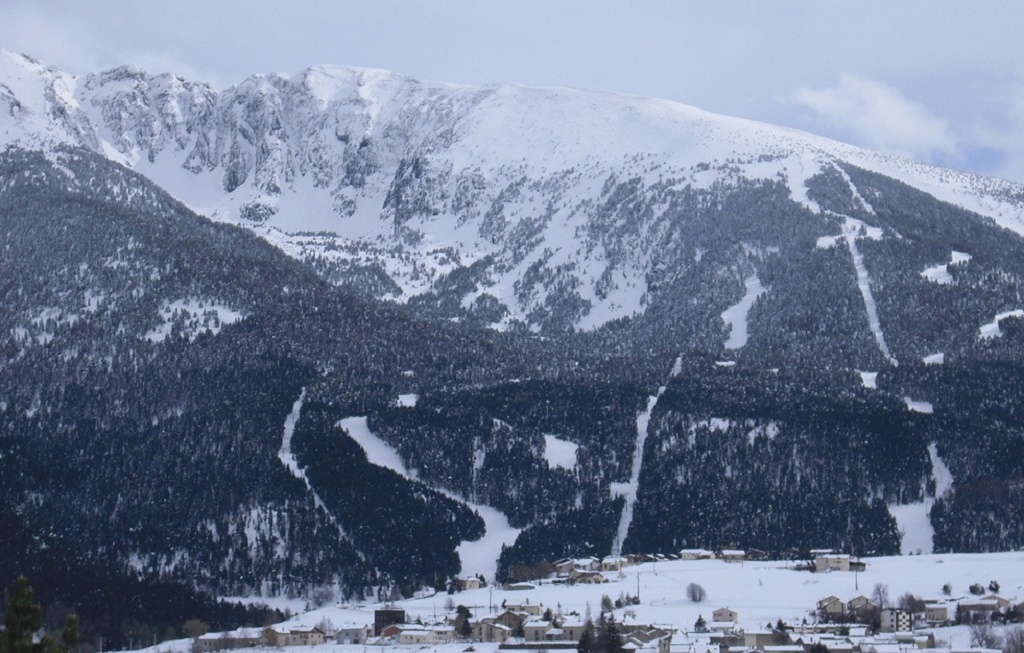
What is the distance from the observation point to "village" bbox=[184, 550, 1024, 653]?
141375 millimetres

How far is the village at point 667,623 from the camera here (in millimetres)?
141375

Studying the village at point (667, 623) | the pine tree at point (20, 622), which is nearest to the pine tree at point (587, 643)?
the village at point (667, 623)

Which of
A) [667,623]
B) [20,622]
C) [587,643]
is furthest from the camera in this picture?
[667,623]

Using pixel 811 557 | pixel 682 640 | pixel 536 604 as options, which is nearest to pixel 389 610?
pixel 536 604

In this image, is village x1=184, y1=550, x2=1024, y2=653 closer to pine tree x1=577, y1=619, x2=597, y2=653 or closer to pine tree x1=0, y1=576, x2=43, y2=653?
pine tree x1=577, y1=619, x2=597, y2=653

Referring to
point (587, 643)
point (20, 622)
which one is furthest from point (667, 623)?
point (20, 622)

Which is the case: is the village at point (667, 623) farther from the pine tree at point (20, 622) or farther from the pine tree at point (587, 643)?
the pine tree at point (20, 622)

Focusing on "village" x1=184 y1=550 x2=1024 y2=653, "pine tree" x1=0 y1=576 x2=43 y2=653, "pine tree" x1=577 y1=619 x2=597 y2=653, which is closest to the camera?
"pine tree" x1=0 y1=576 x2=43 y2=653

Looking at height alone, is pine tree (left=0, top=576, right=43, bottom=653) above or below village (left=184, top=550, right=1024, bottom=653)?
below

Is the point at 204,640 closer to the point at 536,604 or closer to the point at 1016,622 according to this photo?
the point at 536,604

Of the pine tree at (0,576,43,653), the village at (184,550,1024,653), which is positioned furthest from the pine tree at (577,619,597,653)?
the pine tree at (0,576,43,653)

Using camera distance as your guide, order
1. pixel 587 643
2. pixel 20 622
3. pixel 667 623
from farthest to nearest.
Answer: pixel 667 623, pixel 587 643, pixel 20 622

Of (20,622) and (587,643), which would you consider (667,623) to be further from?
(20,622)

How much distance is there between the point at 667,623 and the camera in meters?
154
